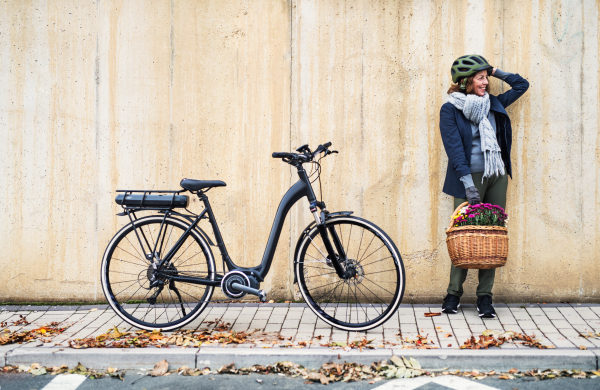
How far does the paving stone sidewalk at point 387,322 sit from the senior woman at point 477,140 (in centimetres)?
29

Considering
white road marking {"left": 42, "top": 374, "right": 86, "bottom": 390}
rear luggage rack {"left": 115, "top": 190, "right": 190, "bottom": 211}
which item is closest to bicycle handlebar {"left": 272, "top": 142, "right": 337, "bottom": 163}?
rear luggage rack {"left": 115, "top": 190, "right": 190, "bottom": 211}

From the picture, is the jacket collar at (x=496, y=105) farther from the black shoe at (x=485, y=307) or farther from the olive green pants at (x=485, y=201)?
the black shoe at (x=485, y=307)

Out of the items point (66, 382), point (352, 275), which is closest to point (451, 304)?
point (352, 275)

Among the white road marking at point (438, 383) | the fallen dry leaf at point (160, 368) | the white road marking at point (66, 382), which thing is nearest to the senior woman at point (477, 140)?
the white road marking at point (438, 383)

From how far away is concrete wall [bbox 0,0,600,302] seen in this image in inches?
217

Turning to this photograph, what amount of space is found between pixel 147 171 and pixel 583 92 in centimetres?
446

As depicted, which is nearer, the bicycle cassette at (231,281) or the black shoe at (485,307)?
the bicycle cassette at (231,281)

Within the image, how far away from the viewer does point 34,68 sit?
19.0ft

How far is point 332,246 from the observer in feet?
14.9

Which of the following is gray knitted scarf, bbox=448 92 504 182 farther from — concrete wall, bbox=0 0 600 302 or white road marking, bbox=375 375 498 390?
white road marking, bbox=375 375 498 390

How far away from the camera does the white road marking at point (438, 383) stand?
366 cm

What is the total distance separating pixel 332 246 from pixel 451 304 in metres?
1.45

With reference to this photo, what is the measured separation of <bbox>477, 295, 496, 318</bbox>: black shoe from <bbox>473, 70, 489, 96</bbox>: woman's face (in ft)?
6.14

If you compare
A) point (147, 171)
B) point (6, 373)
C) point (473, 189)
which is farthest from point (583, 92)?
point (6, 373)
